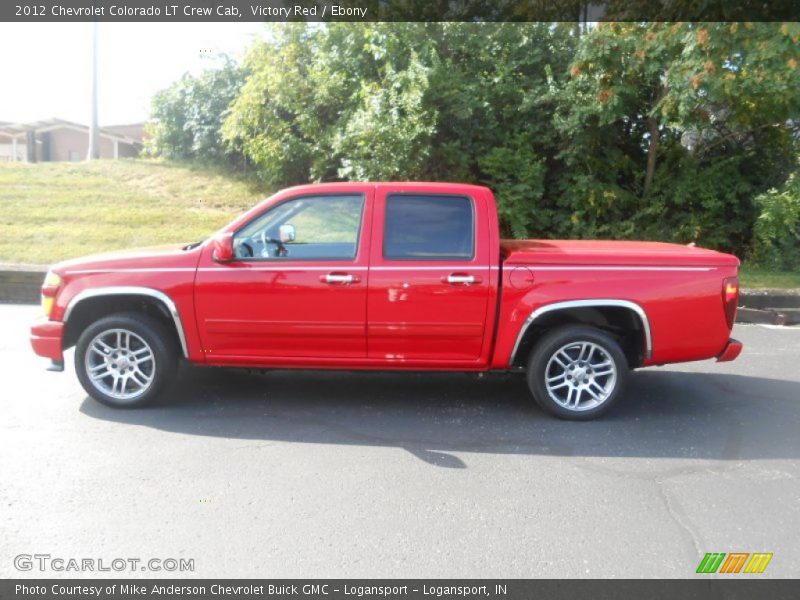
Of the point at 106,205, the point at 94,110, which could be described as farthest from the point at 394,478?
the point at 94,110

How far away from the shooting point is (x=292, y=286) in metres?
4.88

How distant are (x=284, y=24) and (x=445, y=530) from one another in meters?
13.4

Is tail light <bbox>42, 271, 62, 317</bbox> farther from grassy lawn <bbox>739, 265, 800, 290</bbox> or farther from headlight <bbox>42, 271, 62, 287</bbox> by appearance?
grassy lawn <bbox>739, 265, 800, 290</bbox>

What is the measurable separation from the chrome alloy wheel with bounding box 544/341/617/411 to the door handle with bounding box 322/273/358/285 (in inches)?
62.4

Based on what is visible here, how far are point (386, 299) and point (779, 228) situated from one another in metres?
9.64

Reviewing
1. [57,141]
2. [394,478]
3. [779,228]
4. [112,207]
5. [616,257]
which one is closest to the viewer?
[394,478]

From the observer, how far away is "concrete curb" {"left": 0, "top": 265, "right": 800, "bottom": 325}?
31.0 ft

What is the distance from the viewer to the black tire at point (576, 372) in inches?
196

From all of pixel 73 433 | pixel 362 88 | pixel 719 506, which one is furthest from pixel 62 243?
pixel 719 506

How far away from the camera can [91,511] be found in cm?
357

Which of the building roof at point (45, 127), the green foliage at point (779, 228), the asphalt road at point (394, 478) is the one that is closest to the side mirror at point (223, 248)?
the asphalt road at point (394, 478)
